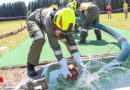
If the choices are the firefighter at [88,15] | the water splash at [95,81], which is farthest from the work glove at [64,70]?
the firefighter at [88,15]

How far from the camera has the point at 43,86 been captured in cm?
285

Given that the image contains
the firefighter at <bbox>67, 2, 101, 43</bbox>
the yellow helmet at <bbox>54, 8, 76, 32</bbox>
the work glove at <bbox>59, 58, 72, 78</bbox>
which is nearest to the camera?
the yellow helmet at <bbox>54, 8, 76, 32</bbox>

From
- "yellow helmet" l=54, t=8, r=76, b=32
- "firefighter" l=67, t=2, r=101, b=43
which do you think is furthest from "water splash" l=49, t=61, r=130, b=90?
"firefighter" l=67, t=2, r=101, b=43

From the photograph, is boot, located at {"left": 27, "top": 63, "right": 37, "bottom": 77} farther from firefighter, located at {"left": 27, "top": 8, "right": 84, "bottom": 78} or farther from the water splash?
the water splash

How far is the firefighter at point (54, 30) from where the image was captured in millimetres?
3037

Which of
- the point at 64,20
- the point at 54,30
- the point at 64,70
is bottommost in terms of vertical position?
the point at 64,70

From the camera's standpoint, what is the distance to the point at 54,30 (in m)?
3.30

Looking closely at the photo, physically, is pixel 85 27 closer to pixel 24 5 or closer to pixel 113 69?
pixel 113 69

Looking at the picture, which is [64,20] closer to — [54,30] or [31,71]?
[54,30]

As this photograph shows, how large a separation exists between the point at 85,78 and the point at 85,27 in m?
2.98

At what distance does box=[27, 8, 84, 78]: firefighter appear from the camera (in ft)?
9.96

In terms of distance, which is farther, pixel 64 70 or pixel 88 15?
pixel 88 15

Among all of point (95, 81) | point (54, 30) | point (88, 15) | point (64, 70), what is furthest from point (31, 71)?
point (88, 15)

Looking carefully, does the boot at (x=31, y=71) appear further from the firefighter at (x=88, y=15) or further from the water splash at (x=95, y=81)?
the firefighter at (x=88, y=15)
